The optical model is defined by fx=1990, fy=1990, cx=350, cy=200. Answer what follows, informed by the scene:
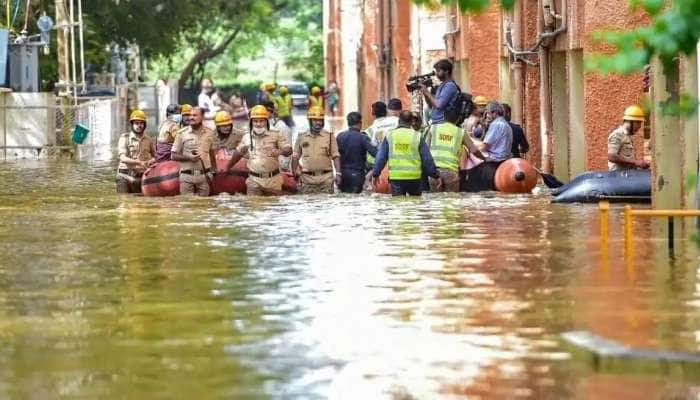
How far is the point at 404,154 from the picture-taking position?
25.2 meters

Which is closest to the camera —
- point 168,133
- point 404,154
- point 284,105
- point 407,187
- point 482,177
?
point 404,154

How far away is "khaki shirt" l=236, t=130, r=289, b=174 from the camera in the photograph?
2573 cm

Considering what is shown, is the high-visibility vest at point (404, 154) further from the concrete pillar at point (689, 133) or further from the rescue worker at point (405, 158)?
the concrete pillar at point (689, 133)

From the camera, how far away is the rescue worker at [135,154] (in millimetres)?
27516

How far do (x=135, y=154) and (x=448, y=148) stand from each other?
4.53m

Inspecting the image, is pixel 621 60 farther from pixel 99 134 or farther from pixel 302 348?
pixel 99 134

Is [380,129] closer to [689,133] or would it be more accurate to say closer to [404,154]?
[404,154]

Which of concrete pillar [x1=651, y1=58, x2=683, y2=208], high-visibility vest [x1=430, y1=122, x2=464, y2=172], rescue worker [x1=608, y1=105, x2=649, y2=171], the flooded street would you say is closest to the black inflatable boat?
rescue worker [x1=608, y1=105, x2=649, y2=171]

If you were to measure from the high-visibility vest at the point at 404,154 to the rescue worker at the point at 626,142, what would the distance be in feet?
8.10

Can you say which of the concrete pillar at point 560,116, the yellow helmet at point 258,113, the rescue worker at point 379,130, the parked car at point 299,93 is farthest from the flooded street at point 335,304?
the parked car at point 299,93

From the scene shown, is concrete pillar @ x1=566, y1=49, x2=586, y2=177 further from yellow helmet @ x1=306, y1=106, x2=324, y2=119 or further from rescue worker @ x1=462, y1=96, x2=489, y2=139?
yellow helmet @ x1=306, y1=106, x2=324, y2=119

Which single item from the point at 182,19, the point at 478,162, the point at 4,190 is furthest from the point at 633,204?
the point at 182,19

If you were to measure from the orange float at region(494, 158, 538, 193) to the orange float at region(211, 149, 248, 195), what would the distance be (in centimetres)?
349

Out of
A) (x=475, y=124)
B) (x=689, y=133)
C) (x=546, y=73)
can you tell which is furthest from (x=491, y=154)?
(x=689, y=133)
